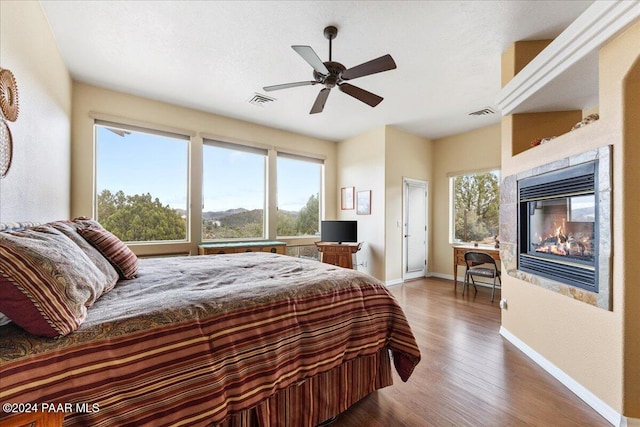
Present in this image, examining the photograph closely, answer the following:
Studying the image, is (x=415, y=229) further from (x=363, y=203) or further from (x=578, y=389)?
(x=578, y=389)

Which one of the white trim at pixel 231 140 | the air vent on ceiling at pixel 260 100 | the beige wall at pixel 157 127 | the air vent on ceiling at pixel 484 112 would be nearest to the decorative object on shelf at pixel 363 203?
the beige wall at pixel 157 127

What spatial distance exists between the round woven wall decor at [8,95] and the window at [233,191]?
2.58 m

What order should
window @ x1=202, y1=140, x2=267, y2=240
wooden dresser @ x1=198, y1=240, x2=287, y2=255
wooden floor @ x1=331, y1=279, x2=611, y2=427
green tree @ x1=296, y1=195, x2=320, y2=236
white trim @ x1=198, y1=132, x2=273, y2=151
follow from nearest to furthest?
wooden floor @ x1=331, y1=279, x2=611, y2=427
wooden dresser @ x1=198, y1=240, x2=287, y2=255
white trim @ x1=198, y1=132, x2=273, y2=151
window @ x1=202, y1=140, x2=267, y2=240
green tree @ x1=296, y1=195, x2=320, y2=236

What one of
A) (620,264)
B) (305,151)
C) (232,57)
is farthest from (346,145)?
(620,264)

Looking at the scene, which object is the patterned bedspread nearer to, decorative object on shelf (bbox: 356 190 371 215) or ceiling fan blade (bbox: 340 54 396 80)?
ceiling fan blade (bbox: 340 54 396 80)

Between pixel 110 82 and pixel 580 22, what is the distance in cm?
455

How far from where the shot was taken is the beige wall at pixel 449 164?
15.6 ft

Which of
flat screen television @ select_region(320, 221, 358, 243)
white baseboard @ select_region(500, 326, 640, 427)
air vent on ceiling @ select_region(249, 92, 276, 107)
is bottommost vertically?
white baseboard @ select_region(500, 326, 640, 427)

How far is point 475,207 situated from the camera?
16.5 ft

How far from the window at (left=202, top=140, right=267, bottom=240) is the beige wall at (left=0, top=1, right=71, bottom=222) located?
1741 mm

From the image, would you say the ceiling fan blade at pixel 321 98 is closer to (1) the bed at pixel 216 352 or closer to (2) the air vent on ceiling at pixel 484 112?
(1) the bed at pixel 216 352

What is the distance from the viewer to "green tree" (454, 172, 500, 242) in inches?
188

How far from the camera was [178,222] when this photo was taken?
4.04m

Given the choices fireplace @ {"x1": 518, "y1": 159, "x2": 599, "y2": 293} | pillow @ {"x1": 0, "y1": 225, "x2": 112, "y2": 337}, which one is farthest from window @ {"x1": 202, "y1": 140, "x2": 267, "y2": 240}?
fireplace @ {"x1": 518, "y1": 159, "x2": 599, "y2": 293}
